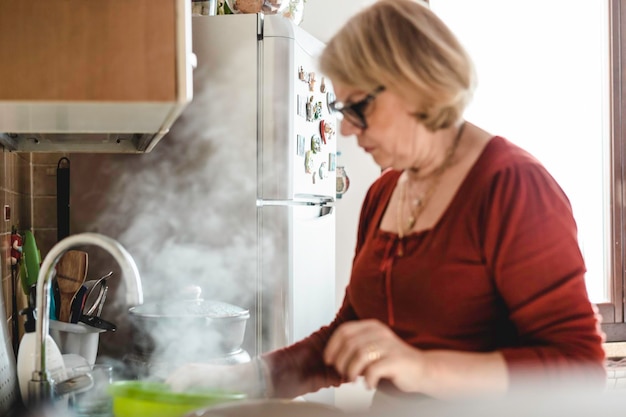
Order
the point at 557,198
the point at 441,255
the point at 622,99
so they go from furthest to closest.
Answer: the point at 622,99, the point at 441,255, the point at 557,198

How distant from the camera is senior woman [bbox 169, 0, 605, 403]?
1004mm

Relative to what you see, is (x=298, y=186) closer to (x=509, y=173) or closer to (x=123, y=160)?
(x=123, y=160)

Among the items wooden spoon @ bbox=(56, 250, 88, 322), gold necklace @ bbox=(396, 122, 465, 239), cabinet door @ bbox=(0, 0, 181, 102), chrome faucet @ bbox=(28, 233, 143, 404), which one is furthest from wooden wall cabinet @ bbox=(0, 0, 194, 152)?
wooden spoon @ bbox=(56, 250, 88, 322)

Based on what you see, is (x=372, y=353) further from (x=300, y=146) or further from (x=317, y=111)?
(x=317, y=111)

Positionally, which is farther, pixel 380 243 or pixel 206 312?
pixel 206 312

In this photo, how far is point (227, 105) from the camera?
89.2 inches

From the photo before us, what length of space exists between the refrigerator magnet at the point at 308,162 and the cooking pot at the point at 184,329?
0.86 meters

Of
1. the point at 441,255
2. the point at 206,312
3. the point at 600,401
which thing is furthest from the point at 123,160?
the point at 600,401

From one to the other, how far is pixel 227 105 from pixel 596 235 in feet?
6.01

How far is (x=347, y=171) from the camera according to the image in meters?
3.23

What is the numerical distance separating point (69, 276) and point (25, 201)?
387 mm

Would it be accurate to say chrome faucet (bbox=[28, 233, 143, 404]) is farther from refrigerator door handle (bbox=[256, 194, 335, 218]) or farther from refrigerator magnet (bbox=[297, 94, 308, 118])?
refrigerator magnet (bbox=[297, 94, 308, 118])

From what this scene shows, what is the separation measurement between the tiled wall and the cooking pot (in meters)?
0.36

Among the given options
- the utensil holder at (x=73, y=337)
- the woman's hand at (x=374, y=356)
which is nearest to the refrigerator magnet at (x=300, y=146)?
the utensil holder at (x=73, y=337)
